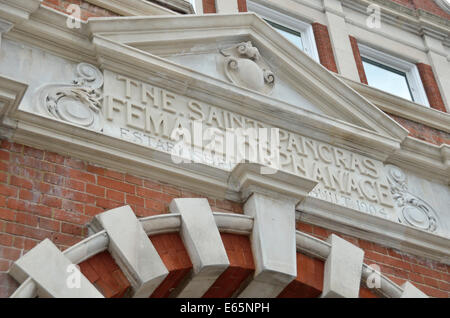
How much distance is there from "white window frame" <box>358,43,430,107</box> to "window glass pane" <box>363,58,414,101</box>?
0.20 feet

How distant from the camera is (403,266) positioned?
845 cm

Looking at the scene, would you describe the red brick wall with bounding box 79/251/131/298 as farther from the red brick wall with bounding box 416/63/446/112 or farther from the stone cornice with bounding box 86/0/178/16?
the red brick wall with bounding box 416/63/446/112

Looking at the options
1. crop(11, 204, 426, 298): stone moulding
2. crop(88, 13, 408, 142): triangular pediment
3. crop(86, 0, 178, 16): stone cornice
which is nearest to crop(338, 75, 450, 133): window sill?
crop(88, 13, 408, 142): triangular pediment

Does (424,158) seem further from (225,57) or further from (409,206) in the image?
(225,57)

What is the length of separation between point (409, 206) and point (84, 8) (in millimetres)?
4378

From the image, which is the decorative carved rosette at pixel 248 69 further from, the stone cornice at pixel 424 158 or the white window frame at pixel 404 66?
the white window frame at pixel 404 66

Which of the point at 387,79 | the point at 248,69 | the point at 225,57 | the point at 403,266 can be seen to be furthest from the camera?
the point at 387,79

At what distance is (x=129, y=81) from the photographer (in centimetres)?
807

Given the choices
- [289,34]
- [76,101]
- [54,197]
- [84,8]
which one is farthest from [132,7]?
[289,34]

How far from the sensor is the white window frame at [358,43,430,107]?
12039mm

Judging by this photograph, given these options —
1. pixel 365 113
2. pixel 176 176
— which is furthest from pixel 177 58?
pixel 365 113

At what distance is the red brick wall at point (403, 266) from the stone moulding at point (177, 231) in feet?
1.13

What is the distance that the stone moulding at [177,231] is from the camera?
6180mm

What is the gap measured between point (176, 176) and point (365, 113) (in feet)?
9.98
